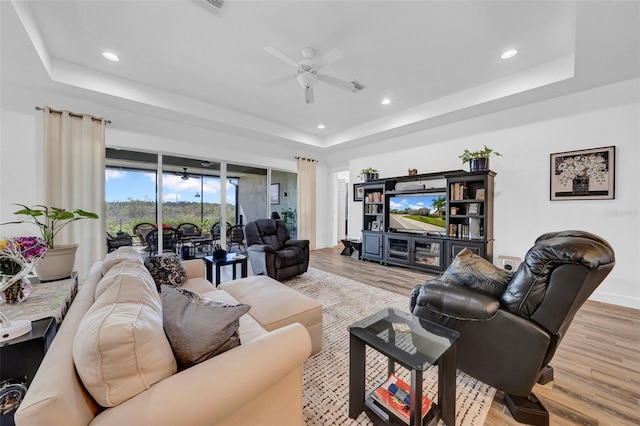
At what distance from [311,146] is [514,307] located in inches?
203

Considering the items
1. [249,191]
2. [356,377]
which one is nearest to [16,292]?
[356,377]

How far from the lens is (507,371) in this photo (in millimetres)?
1392

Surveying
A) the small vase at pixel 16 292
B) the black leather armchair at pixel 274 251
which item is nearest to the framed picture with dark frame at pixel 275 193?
the black leather armchair at pixel 274 251

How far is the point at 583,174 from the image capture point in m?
3.14

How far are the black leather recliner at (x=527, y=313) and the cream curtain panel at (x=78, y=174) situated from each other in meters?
4.50

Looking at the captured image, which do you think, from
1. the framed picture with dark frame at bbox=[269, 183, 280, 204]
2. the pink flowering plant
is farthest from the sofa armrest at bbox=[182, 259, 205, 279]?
the framed picture with dark frame at bbox=[269, 183, 280, 204]

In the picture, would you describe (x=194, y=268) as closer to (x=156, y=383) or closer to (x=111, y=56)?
(x=156, y=383)

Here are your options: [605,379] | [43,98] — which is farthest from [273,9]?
[605,379]

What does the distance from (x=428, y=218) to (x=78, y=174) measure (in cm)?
545

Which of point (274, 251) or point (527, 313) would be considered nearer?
point (527, 313)

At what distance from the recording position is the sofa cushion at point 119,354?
717 mm

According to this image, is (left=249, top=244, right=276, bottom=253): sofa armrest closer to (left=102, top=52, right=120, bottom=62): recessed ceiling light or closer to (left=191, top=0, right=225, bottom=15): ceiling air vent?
(left=191, top=0, right=225, bottom=15): ceiling air vent

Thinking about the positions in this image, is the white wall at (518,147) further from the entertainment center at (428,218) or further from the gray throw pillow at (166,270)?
the gray throw pillow at (166,270)

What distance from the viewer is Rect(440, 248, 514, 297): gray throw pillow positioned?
158 cm
